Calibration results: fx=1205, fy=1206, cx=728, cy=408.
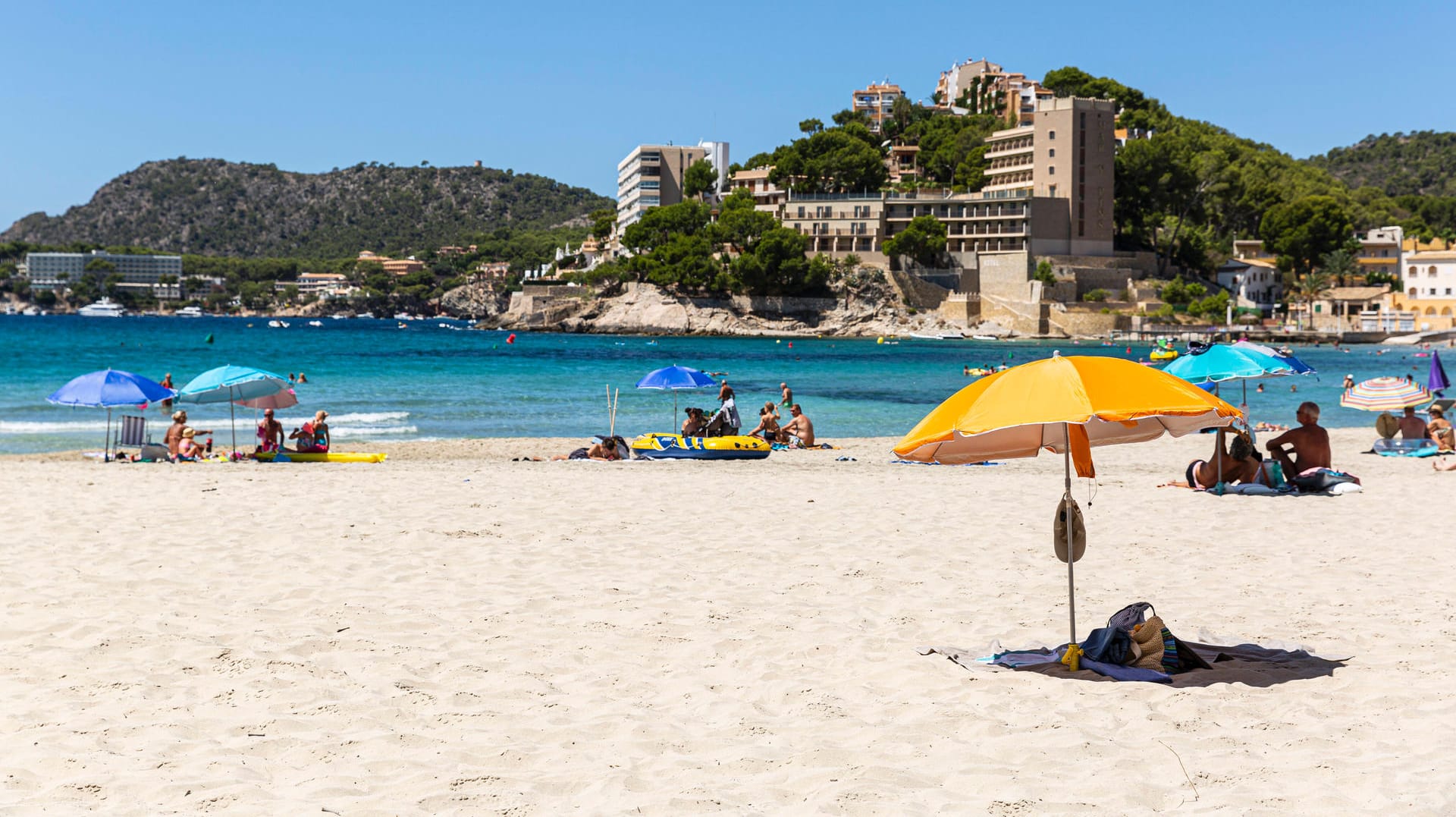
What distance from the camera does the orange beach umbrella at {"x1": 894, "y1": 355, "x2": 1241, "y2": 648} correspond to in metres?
5.80

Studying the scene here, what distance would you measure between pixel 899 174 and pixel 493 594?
125458 mm

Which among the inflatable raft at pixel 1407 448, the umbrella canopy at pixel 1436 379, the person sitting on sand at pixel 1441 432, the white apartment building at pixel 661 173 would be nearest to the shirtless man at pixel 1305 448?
the person sitting on sand at pixel 1441 432

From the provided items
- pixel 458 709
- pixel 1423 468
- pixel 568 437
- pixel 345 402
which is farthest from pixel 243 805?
pixel 345 402

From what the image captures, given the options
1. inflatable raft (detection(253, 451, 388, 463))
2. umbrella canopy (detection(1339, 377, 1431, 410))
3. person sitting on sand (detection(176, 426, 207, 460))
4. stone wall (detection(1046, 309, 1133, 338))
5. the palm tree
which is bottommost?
inflatable raft (detection(253, 451, 388, 463))

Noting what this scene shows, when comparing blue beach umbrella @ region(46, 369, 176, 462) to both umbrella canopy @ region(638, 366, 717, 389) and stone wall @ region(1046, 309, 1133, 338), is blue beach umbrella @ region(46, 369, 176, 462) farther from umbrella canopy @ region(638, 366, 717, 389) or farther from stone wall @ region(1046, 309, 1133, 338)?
stone wall @ region(1046, 309, 1133, 338)

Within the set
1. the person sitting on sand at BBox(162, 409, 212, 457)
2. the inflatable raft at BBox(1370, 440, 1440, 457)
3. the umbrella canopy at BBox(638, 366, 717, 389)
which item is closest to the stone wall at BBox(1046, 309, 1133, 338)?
the inflatable raft at BBox(1370, 440, 1440, 457)

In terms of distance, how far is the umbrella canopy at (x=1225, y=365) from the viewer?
1345 cm

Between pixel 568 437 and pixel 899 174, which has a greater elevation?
pixel 899 174

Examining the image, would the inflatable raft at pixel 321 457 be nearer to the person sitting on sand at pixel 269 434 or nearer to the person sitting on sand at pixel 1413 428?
the person sitting on sand at pixel 269 434

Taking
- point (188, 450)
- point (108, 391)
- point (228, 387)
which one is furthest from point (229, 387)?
point (108, 391)

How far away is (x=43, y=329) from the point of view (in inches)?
4437

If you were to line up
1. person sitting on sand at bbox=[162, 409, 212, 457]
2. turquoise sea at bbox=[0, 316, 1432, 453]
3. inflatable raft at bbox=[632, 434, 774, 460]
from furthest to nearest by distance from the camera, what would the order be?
turquoise sea at bbox=[0, 316, 1432, 453] → inflatable raft at bbox=[632, 434, 774, 460] → person sitting on sand at bbox=[162, 409, 212, 457]

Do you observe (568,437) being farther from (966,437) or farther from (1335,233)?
(1335,233)

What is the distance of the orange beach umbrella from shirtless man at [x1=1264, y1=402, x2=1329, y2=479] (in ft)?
25.1
